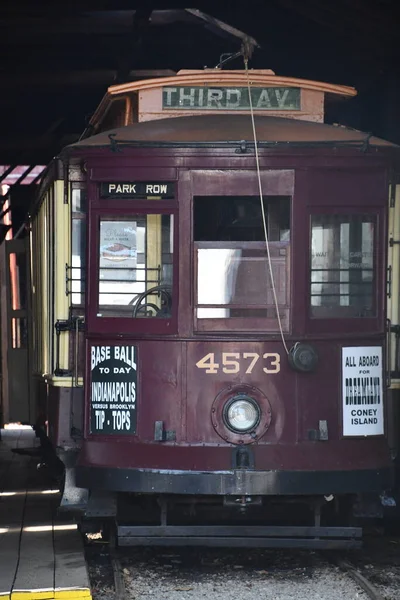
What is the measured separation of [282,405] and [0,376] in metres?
11.7

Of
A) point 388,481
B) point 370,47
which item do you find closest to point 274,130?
point 388,481

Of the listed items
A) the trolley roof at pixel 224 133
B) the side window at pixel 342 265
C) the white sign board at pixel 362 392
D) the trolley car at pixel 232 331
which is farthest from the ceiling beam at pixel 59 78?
the white sign board at pixel 362 392

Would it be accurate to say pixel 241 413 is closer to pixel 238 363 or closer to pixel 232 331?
pixel 238 363

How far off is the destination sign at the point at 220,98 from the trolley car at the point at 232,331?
0.42 m

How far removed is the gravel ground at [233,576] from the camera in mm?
7109

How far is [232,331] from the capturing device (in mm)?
7168

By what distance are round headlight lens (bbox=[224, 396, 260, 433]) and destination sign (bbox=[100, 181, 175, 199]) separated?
52.8 inches

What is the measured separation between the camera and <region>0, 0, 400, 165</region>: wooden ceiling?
11.1 m

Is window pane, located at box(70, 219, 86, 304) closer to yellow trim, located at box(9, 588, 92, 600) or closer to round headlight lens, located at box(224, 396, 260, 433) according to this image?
round headlight lens, located at box(224, 396, 260, 433)

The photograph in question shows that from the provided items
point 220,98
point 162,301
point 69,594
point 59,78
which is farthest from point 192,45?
point 69,594

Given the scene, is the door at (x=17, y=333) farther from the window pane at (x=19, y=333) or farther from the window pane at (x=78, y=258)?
the window pane at (x=78, y=258)

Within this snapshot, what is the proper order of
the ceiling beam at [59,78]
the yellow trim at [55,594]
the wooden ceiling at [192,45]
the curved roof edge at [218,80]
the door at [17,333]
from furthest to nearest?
the ceiling beam at [59,78] → the door at [17,333] → the wooden ceiling at [192,45] → the curved roof edge at [218,80] → the yellow trim at [55,594]

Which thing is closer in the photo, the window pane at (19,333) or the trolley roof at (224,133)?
the trolley roof at (224,133)

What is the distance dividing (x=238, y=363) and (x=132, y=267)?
94 centimetres
